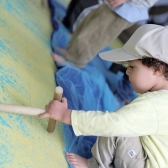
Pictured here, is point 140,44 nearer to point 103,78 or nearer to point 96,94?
point 96,94

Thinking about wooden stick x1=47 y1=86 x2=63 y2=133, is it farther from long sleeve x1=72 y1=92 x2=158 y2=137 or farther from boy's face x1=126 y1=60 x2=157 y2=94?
boy's face x1=126 y1=60 x2=157 y2=94

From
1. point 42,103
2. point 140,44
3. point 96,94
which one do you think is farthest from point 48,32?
point 140,44

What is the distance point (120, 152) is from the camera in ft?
2.59

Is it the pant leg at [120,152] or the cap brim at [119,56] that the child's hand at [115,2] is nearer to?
the cap brim at [119,56]

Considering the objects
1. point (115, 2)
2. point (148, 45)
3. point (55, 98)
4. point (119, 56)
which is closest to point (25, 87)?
point (55, 98)

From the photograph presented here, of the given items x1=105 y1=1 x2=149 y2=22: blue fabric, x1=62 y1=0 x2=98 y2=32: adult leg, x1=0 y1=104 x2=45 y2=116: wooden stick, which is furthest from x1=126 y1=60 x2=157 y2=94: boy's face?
x1=62 y1=0 x2=98 y2=32: adult leg

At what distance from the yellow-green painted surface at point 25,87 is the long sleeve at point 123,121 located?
152mm

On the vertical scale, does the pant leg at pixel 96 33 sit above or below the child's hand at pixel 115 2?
below

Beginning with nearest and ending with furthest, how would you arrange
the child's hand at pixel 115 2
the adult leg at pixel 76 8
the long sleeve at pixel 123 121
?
1. the long sleeve at pixel 123 121
2. the child's hand at pixel 115 2
3. the adult leg at pixel 76 8

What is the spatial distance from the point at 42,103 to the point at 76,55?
1.46 feet

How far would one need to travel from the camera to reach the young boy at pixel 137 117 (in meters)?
0.71

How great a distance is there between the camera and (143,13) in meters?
1.28

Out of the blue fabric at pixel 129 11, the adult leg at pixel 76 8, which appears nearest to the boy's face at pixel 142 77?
the blue fabric at pixel 129 11

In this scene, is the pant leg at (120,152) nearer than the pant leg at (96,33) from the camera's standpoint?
Yes
